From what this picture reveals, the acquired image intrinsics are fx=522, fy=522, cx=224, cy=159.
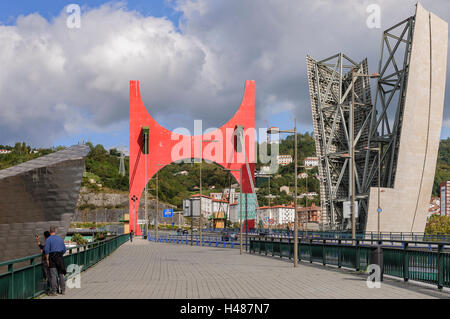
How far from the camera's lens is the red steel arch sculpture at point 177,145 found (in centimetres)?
6525

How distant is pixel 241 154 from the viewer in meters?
65.8

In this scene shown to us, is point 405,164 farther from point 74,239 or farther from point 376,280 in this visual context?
point 376,280

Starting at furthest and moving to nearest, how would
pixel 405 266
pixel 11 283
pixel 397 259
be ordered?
pixel 397 259 < pixel 405 266 < pixel 11 283

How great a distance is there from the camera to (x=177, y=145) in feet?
218

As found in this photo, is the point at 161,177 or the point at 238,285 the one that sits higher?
the point at 161,177

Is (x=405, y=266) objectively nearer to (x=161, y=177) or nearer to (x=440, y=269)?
(x=440, y=269)

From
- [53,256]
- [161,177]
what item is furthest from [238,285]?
[161,177]

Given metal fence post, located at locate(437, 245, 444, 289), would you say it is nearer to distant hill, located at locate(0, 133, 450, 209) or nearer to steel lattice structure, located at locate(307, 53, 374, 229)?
steel lattice structure, located at locate(307, 53, 374, 229)

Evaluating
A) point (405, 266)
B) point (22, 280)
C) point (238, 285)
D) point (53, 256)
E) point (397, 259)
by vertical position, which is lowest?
point (238, 285)

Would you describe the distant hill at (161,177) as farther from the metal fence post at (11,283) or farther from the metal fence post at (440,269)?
the metal fence post at (11,283)

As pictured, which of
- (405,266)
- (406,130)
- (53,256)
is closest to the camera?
(53,256)

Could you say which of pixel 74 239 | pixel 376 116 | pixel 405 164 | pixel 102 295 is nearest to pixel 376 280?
pixel 102 295

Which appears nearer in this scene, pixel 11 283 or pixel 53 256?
pixel 11 283

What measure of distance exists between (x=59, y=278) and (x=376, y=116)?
53.7 m
